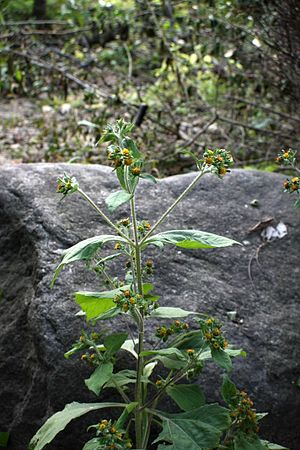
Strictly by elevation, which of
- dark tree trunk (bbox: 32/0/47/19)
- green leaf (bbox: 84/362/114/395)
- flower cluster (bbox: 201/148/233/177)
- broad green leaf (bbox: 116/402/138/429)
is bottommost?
dark tree trunk (bbox: 32/0/47/19)

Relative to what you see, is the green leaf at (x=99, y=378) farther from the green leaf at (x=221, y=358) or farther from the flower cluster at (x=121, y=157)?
the flower cluster at (x=121, y=157)

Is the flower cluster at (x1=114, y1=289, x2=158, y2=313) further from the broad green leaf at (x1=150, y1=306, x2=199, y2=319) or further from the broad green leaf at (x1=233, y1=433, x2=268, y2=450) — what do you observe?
the broad green leaf at (x1=233, y1=433, x2=268, y2=450)

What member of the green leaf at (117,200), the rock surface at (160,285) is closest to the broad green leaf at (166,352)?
the green leaf at (117,200)

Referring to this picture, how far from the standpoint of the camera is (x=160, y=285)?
3.23 meters

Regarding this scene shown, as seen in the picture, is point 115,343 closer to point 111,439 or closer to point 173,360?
point 173,360

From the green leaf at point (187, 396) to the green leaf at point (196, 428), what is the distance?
38 millimetres

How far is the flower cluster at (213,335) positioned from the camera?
7.52ft

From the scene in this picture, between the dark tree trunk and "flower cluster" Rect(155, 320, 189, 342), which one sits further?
the dark tree trunk

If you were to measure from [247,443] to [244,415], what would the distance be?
11cm

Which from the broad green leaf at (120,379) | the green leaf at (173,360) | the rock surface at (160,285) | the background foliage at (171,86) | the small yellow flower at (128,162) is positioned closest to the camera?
the small yellow flower at (128,162)

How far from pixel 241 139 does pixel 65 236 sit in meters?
3.14

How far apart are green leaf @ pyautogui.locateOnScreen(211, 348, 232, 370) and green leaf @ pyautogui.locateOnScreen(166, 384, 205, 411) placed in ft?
0.84

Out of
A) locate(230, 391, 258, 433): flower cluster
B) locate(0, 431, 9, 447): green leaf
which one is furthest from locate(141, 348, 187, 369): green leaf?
locate(0, 431, 9, 447): green leaf

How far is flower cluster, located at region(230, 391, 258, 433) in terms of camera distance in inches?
93.1
